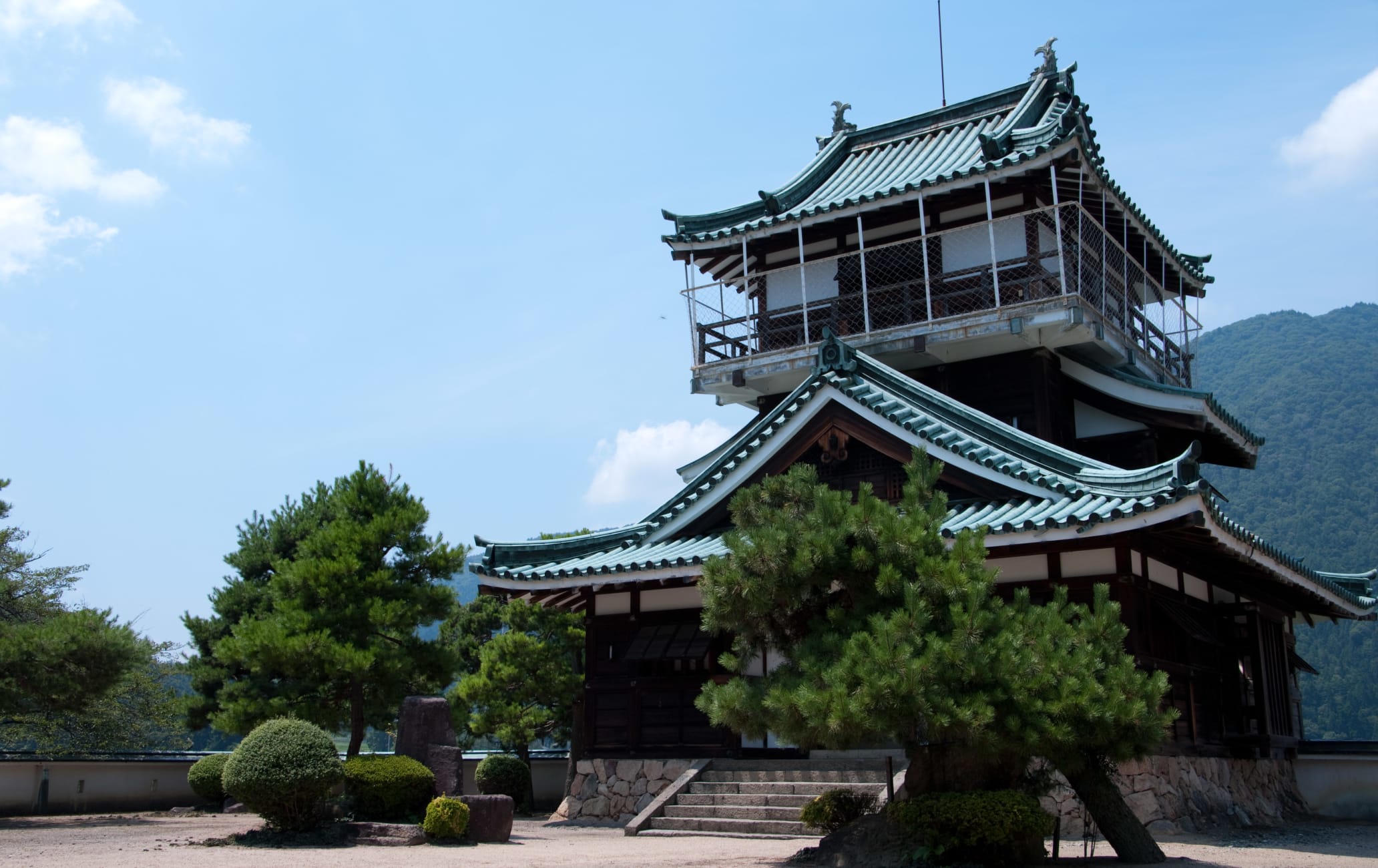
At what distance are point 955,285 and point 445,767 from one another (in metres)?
11.7

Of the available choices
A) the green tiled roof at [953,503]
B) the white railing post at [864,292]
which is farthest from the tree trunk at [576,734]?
the white railing post at [864,292]

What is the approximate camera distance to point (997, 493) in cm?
1655

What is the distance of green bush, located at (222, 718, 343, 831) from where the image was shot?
14.2 metres

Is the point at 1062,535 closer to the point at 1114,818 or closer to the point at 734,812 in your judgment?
the point at 1114,818

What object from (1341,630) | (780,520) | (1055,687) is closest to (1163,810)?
(1055,687)

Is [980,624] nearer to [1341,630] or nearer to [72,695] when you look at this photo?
[72,695]

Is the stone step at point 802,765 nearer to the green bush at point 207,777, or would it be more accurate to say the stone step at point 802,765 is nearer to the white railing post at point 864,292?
the white railing post at point 864,292

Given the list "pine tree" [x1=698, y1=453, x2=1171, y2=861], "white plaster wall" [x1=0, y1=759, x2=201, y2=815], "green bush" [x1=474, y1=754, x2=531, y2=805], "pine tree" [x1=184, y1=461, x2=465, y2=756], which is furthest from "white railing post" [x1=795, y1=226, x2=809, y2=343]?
"white plaster wall" [x1=0, y1=759, x2=201, y2=815]

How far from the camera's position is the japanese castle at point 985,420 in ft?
53.1

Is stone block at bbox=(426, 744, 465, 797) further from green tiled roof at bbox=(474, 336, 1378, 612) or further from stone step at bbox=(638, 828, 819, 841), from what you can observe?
green tiled roof at bbox=(474, 336, 1378, 612)

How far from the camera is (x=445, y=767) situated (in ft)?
52.0

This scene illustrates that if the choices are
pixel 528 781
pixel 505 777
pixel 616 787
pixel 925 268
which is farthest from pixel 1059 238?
pixel 528 781

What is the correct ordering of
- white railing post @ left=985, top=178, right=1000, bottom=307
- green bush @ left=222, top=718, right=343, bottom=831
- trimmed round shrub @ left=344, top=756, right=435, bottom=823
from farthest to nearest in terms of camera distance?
white railing post @ left=985, top=178, right=1000, bottom=307 < trimmed round shrub @ left=344, top=756, right=435, bottom=823 < green bush @ left=222, top=718, right=343, bottom=831

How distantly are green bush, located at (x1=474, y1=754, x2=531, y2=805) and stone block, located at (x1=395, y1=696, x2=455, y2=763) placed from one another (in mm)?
8418
